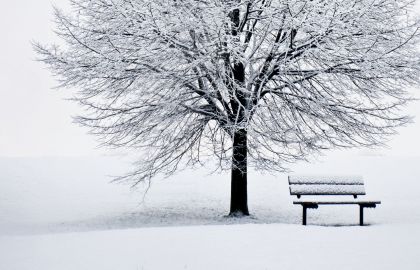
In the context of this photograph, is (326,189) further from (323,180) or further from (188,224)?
(188,224)

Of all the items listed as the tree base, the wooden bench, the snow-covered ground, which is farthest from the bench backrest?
the tree base

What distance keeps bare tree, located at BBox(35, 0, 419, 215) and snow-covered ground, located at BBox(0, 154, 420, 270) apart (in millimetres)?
2132

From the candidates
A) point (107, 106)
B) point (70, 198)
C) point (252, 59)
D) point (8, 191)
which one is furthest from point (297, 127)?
point (8, 191)

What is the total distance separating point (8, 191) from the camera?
18531mm

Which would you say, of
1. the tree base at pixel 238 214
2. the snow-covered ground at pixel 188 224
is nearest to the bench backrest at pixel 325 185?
the snow-covered ground at pixel 188 224

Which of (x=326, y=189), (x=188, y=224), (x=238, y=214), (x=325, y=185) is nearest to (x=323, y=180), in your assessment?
(x=325, y=185)

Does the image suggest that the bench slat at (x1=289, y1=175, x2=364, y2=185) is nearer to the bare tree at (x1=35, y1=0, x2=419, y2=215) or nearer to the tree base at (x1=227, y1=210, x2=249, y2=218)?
the bare tree at (x1=35, y1=0, x2=419, y2=215)

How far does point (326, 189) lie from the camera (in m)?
10.4

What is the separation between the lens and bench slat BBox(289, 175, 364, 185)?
10.4 meters

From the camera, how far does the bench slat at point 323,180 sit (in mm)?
10398

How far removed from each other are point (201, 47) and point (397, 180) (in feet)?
52.0

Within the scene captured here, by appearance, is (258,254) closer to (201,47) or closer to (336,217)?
(201,47)

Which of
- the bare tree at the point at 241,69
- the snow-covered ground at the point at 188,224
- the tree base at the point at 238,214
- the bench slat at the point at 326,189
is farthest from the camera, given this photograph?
the tree base at the point at 238,214

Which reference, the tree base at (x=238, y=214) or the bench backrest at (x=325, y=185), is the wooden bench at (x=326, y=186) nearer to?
the bench backrest at (x=325, y=185)
